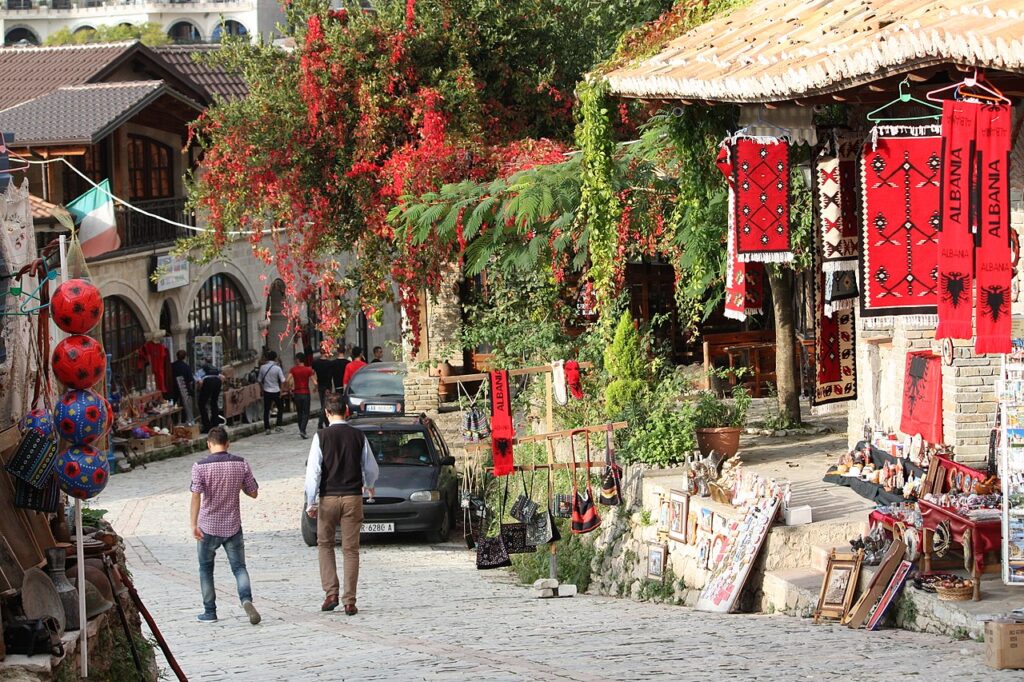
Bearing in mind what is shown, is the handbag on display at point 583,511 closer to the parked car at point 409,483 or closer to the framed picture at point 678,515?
the framed picture at point 678,515

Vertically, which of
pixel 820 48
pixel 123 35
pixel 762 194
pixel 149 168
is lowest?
pixel 762 194

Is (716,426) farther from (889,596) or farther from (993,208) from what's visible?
(993,208)

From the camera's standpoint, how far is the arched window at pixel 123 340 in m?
29.7

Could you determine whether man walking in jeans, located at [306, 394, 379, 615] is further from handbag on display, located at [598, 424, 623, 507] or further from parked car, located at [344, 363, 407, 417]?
parked car, located at [344, 363, 407, 417]

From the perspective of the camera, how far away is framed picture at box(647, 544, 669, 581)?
46.4ft

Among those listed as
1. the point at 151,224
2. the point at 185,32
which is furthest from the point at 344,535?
the point at 185,32

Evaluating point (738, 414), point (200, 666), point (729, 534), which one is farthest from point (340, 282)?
point (200, 666)

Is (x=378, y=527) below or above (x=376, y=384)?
below

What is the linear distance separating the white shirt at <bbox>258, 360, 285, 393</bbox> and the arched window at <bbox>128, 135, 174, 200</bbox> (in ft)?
18.8

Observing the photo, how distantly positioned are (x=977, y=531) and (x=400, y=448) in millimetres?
8719

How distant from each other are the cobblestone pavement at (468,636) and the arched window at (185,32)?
9677 cm

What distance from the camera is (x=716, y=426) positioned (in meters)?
15.5

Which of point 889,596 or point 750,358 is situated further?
point 750,358

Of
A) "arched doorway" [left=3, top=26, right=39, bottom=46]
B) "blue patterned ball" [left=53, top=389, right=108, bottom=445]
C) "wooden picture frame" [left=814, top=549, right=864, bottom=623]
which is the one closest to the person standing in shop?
"wooden picture frame" [left=814, top=549, right=864, bottom=623]
